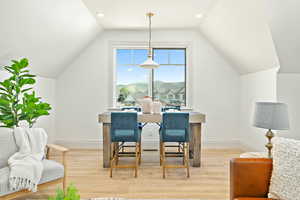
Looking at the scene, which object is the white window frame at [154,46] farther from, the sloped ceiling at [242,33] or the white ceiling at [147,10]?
the sloped ceiling at [242,33]

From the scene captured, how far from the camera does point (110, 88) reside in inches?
205

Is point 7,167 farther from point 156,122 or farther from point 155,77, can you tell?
point 155,77

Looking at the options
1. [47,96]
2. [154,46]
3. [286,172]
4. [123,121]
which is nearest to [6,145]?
[123,121]

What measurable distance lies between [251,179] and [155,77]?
3918 mm

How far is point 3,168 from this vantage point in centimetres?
237

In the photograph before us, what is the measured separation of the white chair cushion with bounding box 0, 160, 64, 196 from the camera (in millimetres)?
2098

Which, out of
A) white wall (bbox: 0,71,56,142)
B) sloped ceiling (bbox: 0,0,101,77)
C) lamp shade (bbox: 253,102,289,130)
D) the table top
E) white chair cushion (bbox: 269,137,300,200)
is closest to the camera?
white chair cushion (bbox: 269,137,300,200)

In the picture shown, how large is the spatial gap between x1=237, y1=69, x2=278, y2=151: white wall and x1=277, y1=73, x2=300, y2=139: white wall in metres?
0.50

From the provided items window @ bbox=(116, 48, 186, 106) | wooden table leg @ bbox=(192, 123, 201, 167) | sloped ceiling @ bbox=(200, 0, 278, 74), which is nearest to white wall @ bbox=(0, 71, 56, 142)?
window @ bbox=(116, 48, 186, 106)

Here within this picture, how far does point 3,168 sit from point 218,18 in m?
3.96

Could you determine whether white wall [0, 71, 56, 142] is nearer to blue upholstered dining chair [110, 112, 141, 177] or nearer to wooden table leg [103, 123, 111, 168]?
wooden table leg [103, 123, 111, 168]

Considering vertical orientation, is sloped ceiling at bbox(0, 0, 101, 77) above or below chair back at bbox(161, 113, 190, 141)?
above

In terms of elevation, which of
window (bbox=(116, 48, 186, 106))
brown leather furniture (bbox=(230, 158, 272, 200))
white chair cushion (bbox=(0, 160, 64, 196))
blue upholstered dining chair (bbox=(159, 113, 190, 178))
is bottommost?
white chair cushion (bbox=(0, 160, 64, 196))

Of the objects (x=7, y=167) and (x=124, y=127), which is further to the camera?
(x=124, y=127)
